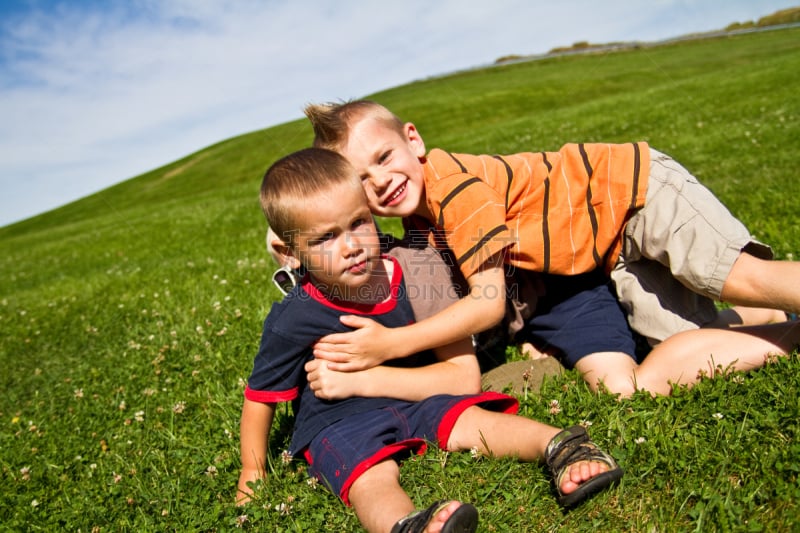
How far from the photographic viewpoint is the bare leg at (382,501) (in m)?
2.49

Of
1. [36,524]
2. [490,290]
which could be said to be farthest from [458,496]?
[36,524]

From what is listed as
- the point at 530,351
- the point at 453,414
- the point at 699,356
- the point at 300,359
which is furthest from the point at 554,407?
the point at 300,359

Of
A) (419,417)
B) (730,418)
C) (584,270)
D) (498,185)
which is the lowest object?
(730,418)

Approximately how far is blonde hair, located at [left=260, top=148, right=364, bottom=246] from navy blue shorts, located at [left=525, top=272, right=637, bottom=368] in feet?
6.09

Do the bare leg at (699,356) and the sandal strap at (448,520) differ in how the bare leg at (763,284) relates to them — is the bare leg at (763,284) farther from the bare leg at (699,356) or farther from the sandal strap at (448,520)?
the sandal strap at (448,520)

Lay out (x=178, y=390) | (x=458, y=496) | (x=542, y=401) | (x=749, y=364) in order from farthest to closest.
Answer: (x=178, y=390) → (x=542, y=401) → (x=749, y=364) → (x=458, y=496)

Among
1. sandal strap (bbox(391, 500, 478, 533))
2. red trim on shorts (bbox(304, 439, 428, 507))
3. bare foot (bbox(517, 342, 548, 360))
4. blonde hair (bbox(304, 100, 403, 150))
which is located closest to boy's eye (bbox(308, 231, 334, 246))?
blonde hair (bbox(304, 100, 403, 150))

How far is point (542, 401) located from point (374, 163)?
6.07 feet

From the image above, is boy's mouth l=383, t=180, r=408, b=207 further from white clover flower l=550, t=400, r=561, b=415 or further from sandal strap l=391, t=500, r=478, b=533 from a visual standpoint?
sandal strap l=391, t=500, r=478, b=533

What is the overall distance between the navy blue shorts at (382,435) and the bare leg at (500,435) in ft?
0.19

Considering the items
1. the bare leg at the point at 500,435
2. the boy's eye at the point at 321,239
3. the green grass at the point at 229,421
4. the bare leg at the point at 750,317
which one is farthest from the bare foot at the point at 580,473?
the bare leg at the point at 750,317

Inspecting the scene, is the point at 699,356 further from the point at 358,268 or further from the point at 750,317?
the point at 358,268

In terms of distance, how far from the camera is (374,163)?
3.71m

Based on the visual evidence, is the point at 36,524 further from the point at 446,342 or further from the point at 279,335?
the point at 446,342
